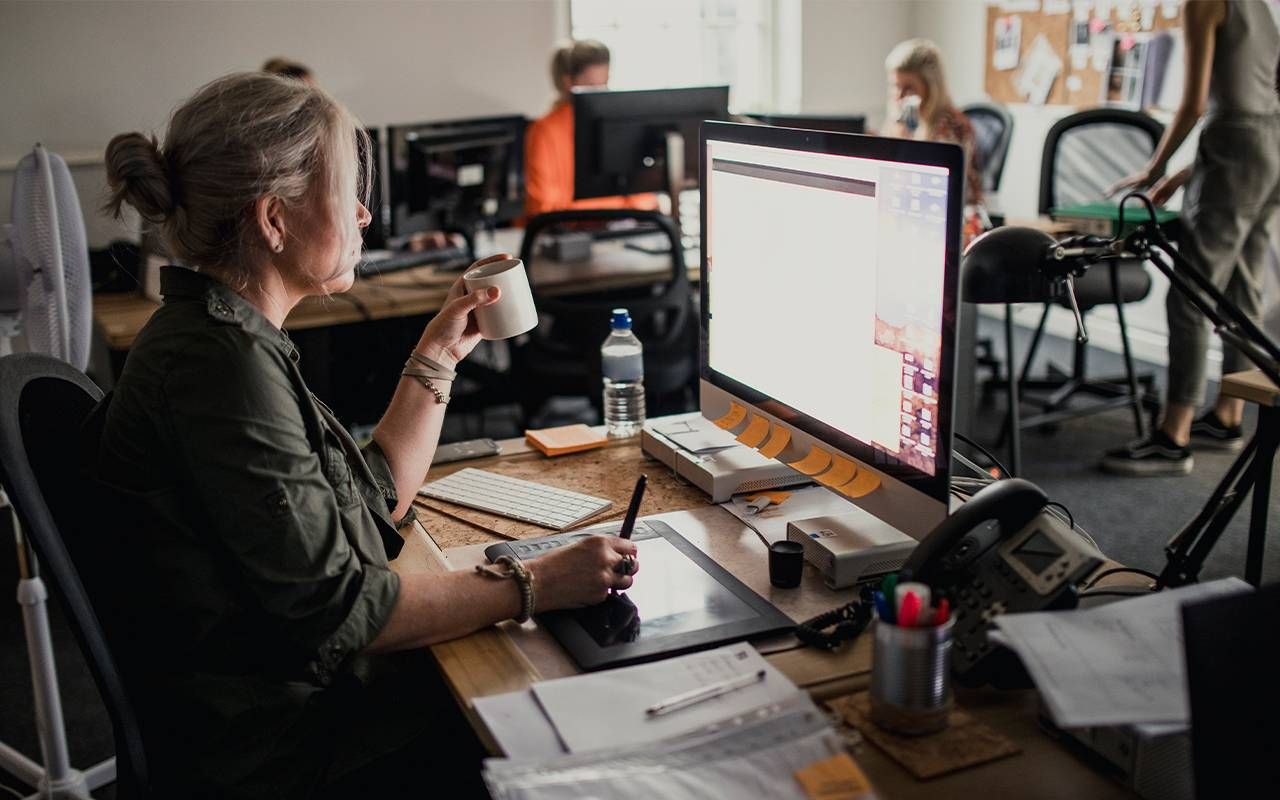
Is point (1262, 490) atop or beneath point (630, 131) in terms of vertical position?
beneath

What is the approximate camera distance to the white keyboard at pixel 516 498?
5.34 ft

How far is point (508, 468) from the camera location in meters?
1.85

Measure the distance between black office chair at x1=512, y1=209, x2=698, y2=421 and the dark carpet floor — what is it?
2.86 feet

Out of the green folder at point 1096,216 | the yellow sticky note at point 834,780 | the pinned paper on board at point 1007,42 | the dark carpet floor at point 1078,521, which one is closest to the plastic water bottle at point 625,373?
the yellow sticky note at point 834,780

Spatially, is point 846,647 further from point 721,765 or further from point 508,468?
point 508,468

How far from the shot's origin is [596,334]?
11.0 feet

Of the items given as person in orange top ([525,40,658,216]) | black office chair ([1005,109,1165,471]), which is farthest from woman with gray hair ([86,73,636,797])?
person in orange top ([525,40,658,216])

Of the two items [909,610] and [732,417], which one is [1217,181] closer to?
[732,417]

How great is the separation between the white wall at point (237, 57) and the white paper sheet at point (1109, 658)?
3.69m

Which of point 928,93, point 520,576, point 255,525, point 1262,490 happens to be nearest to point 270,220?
point 255,525

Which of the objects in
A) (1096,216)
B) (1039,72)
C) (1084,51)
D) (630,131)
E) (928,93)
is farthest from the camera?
(1039,72)

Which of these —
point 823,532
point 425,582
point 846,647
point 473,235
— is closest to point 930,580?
point 846,647

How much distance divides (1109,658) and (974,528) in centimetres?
20

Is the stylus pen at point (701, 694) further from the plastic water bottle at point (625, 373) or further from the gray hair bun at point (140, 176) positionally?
the plastic water bottle at point (625, 373)
